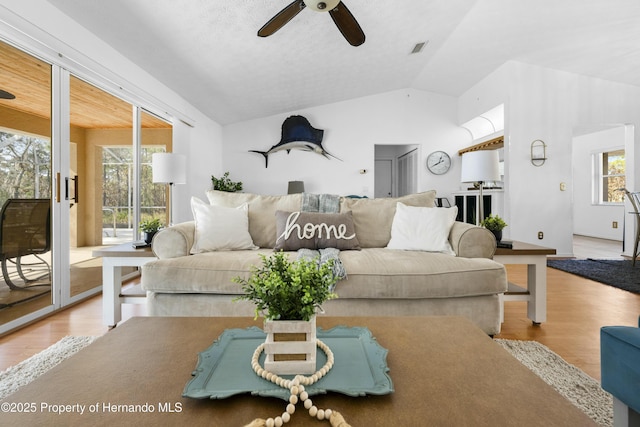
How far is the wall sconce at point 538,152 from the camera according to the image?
4828 mm

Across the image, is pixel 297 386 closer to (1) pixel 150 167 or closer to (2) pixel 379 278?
(2) pixel 379 278

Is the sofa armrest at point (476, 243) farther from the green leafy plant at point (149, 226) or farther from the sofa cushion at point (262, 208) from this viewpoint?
the green leafy plant at point (149, 226)

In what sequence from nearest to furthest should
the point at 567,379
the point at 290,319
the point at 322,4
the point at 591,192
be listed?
the point at 290,319 < the point at 567,379 < the point at 322,4 < the point at 591,192

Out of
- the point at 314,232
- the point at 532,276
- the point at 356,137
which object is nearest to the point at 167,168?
the point at 314,232

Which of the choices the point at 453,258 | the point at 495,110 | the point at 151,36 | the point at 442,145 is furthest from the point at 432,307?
the point at 442,145

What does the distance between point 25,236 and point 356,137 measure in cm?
514

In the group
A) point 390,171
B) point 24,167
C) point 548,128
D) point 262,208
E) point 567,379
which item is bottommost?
point 567,379

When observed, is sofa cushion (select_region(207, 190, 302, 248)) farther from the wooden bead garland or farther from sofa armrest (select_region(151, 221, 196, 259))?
the wooden bead garland

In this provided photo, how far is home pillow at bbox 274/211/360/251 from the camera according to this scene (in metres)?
2.37

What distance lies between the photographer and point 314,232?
239 centimetres

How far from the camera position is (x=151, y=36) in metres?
2.95

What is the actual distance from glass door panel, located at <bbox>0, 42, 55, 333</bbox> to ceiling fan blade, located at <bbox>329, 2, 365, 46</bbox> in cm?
224

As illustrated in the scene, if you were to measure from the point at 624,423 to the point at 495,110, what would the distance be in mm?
5354

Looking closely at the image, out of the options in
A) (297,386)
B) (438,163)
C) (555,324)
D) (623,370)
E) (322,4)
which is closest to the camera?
(297,386)
